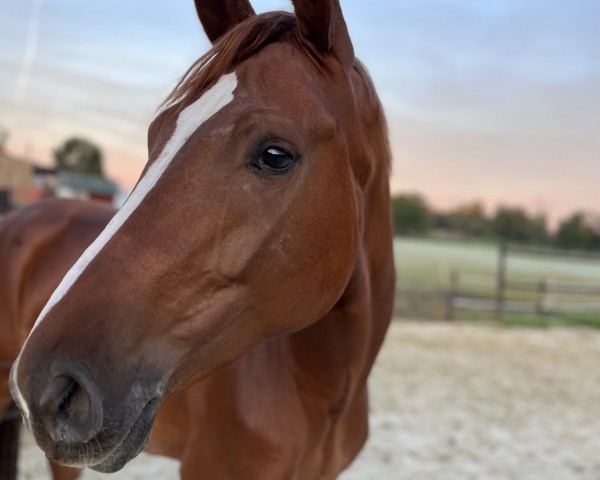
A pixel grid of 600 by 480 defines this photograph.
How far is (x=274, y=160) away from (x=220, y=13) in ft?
2.40

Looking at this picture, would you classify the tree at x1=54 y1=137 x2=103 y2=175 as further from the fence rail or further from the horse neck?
the horse neck

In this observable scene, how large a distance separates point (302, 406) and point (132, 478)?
297cm

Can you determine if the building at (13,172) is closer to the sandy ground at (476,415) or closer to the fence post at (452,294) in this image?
the sandy ground at (476,415)

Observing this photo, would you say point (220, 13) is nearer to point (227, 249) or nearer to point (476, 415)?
point (227, 249)

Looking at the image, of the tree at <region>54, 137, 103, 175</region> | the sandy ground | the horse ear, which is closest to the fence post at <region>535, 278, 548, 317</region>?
the sandy ground

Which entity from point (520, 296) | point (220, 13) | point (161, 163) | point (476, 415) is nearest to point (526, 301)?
point (520, 296)

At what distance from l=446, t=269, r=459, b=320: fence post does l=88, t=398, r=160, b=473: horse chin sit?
40.0 ft

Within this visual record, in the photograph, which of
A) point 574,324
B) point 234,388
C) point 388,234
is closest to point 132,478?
point 234,388

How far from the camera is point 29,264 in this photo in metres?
2.83

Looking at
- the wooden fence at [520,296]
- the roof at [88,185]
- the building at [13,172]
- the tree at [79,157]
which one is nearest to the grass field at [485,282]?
the wooden fence at [520,296]

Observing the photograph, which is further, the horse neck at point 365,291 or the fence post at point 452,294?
the fence post at point 452,294

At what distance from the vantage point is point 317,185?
1386 millimetres

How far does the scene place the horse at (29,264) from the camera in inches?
106

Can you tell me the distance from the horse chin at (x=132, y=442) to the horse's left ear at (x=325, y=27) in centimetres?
105
